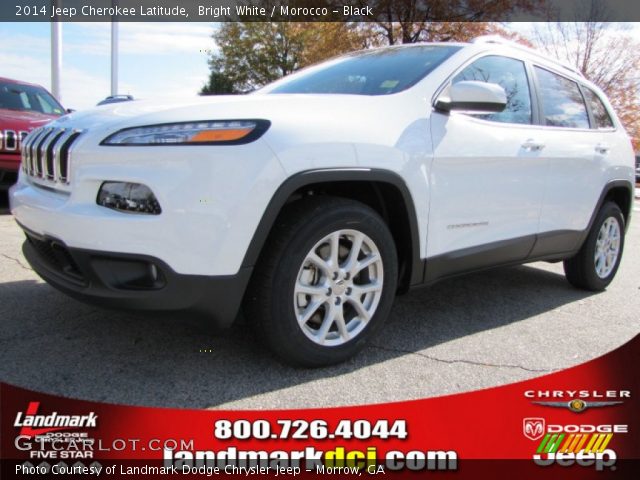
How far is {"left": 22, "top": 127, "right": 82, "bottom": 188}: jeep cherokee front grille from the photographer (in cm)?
244

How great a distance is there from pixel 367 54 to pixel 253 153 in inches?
69.3

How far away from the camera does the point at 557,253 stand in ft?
13.3

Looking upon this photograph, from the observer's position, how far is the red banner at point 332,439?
1.93m

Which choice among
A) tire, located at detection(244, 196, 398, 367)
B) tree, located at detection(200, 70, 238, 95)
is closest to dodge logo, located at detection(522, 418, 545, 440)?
tire, located at detection(244, 196, 398, 367)

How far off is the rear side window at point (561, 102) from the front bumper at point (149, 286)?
2.59 metres

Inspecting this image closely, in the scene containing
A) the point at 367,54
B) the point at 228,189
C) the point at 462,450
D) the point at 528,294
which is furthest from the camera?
the point at 528,294

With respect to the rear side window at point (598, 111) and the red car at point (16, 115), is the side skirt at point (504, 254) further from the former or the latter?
the red car at point (16, 115)

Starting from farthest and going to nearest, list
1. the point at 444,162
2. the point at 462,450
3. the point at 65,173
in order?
the point at 444,162 → the point at 65,173 → the point at 462,450

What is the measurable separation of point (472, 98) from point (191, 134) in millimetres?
1439

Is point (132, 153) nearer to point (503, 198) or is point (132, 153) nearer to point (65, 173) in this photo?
point (65, 173)

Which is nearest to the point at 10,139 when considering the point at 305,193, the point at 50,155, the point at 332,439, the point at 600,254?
the point at 50,155

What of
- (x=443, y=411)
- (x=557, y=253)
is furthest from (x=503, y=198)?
(x=443, y=411)

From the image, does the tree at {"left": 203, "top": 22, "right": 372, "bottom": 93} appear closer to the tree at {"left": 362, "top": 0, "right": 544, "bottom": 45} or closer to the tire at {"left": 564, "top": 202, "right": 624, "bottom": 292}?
the tree at {"left": 362, "top": 0, "right": 544, "bottom": 45}

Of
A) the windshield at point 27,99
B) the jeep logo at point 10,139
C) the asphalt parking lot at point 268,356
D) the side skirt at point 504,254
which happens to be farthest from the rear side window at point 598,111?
the windshield at point 27,99
